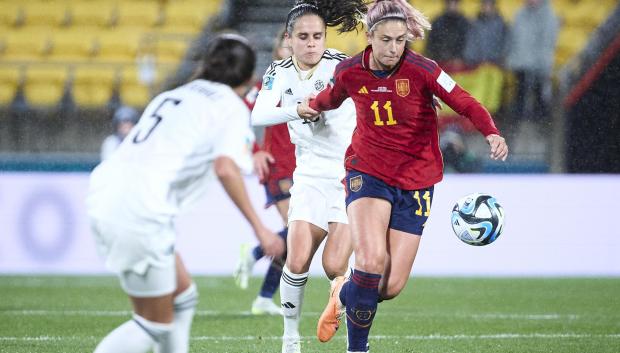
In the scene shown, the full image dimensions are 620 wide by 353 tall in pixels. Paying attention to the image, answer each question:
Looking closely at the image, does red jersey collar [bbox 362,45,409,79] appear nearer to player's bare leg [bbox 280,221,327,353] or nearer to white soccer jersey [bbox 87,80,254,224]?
player's bare leg [bbox 280,221,327,353]

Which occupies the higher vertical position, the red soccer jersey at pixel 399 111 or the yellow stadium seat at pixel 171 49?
the red soccer jersey at pixel 399 111

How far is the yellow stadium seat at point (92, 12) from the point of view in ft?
58.1

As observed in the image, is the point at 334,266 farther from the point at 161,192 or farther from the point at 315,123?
the point at 161,192

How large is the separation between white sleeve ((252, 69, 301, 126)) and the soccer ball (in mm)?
1235

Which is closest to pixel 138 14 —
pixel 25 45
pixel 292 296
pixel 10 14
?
pixel 25 45

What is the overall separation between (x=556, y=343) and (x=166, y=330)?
371cm

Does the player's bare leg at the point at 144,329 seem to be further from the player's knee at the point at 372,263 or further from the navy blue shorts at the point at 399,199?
the navy blue shorts at the point at 399,199

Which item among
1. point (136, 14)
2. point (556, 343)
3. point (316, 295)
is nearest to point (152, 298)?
point (556, 343)

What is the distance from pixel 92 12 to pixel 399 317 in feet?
34.1

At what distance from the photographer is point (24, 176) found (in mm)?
12391

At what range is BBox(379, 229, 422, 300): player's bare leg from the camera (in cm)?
615

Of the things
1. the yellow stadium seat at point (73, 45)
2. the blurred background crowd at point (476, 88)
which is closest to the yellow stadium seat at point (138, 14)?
the yellow stadium seat at point (73, 45)

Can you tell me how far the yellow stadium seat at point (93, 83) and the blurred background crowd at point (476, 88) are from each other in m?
0.02

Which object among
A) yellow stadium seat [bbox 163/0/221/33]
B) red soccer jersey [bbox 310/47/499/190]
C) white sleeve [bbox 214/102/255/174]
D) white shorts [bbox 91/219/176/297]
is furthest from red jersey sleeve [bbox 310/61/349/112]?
yellow stadium seat [bbox 163/0/221/33]
